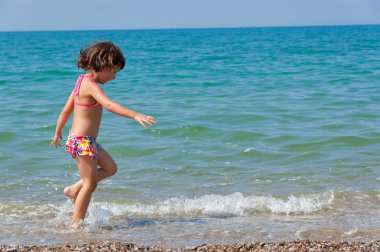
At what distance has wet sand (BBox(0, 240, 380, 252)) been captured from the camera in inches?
177

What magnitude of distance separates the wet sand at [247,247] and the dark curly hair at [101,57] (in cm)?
133

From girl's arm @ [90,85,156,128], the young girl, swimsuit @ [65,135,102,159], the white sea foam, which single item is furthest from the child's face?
the white sea foam

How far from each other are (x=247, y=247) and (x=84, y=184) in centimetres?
145

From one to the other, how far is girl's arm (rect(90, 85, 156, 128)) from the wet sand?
2.92 ft

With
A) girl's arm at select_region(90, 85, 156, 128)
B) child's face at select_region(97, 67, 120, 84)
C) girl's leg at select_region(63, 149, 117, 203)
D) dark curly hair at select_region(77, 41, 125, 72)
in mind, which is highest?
dark curly hair at select_region(77, 41, 125, 72)

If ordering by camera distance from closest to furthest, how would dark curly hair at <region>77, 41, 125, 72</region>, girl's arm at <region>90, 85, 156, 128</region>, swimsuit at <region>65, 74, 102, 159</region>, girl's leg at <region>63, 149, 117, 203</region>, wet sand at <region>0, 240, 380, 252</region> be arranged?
girl's arm at <region>90, 85, 156, 128</region> < wet sand at <region>0, 240, 380, 252</region> < dark curly hair at <region>77, 41, 125, 72</region> < swimsuit at <region>65, 74, 102, 159</region> < girl's leg at <region>63, 149, 117, 203</region>

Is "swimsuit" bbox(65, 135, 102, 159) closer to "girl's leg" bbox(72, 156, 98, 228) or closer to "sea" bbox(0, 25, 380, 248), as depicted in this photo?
"girl's leg" bbox(72, 156, 98, 228)

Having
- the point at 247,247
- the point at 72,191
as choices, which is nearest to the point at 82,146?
the point at 72,191

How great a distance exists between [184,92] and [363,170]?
8.00m

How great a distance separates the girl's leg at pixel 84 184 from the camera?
16.8ft

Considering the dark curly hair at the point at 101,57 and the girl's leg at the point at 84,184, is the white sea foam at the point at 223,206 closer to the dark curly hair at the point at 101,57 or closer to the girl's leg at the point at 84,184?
the girl's leg at the point at 84,184

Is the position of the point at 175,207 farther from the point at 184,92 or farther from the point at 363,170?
the point at 184,92

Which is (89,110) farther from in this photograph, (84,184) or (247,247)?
(247,247)

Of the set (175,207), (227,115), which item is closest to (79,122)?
(175,207)
